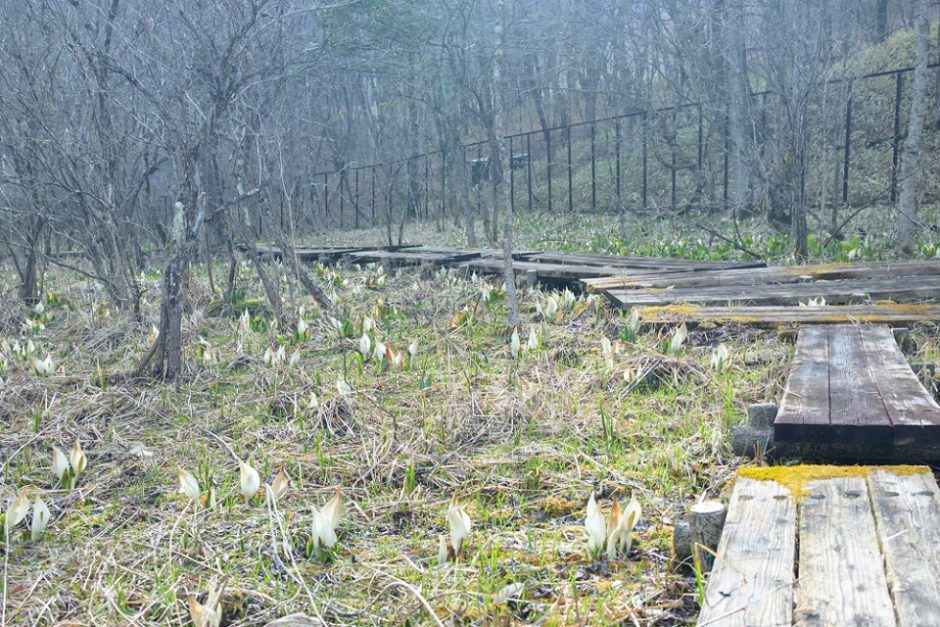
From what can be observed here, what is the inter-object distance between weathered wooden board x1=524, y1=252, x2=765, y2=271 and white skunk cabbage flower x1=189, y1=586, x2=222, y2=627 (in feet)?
21.4

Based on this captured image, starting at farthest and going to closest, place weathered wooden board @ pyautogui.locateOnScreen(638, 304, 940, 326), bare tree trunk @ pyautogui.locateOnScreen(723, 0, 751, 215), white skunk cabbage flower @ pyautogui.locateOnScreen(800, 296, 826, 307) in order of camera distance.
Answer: bare tree trunk @ pyautogui.locateOnScreen(723, 0, 751, 215) < white skunk cabbage flower @ pyautogui.locateOnScreen(800, 296, 826, 307) < weathered wooden board @ pyautogui.locateOnScreen(638, 304, 940, 326)

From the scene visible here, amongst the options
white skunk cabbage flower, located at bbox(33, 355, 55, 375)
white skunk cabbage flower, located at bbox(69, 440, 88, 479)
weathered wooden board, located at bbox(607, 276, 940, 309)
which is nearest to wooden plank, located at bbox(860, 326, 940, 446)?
weathered wooden board, located at bbox(607, 276, 940, 309)

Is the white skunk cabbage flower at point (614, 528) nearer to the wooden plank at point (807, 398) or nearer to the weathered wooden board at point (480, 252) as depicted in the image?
the wooden plank at point (807, 398)

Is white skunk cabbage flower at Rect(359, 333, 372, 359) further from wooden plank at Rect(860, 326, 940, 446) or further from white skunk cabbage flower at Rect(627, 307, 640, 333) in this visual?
wooden plank at Rect(860, 326, 940, 446)

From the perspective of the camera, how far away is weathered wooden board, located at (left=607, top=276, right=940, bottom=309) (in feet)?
19.0

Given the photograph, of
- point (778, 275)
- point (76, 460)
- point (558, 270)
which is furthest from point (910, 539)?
point (558, 270)

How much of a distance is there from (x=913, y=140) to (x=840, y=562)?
759 centimetres

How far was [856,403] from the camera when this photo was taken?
3.09 metres

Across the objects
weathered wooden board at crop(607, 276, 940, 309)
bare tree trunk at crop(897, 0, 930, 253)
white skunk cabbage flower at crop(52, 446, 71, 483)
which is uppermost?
bare tree trunk at crop(897, 0, 930, 253)

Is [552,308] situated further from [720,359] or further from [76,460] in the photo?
[76,460]

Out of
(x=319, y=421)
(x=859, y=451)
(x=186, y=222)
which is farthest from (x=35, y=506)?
(x=859, y=451)

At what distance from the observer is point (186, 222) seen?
5.04m

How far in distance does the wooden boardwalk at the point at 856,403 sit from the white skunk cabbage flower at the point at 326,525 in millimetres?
1455

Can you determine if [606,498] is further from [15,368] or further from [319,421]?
[15,368]
